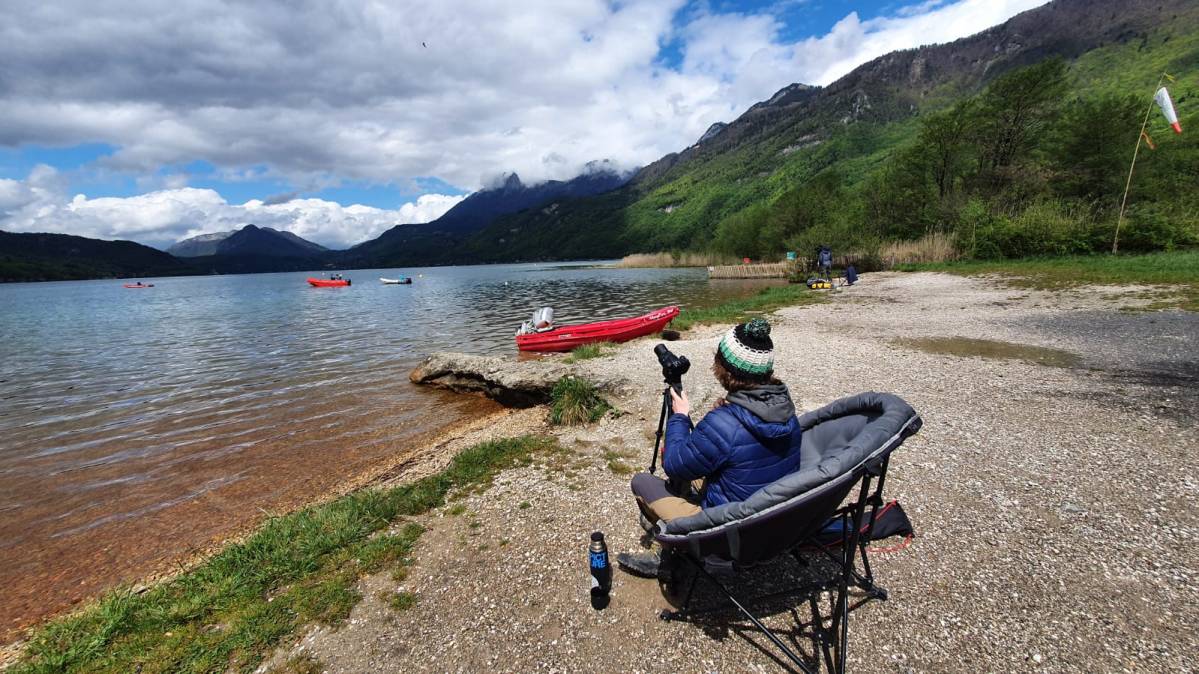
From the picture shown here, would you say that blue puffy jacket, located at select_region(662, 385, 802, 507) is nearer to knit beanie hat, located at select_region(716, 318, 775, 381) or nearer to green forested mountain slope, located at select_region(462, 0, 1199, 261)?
knit beanie hat, located at select_region(716, 318, 775, 381)

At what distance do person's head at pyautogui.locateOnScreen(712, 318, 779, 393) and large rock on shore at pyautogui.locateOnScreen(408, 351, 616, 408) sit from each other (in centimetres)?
664

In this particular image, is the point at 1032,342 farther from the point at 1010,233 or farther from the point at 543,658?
the point at 1010,233

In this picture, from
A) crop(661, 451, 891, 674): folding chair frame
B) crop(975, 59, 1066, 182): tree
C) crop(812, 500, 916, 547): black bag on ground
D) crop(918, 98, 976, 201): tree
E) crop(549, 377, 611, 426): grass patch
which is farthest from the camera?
crop(918, 98, 976, 201): tree

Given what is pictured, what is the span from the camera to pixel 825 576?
Result: 14.9 ft

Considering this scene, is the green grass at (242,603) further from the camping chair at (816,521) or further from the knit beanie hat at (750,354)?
the knit beanie hat at (750,354)

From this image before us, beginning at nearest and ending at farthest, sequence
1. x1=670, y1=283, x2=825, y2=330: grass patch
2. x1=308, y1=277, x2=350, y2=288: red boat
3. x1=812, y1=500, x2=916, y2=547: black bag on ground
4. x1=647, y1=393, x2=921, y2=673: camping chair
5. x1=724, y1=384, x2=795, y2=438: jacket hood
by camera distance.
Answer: x1=647, y1=393, x2=921, y2=673: camping chair < x1=724, y1=384, x2=795, y2=438: jacket hood < x1=812, y1=500, x2=916, y2=547: black bag on ground < x1=670, y1=283, x2=825, y2=330: grass patch < x1=308, y1=277, x2=350, y2=288: red boat

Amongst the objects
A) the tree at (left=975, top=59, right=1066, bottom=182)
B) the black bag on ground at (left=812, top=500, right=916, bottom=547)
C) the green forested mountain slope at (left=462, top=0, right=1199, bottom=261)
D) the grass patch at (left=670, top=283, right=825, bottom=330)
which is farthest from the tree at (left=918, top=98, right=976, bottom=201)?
Result: the black bag on ground at (left=812, top=500, right=916, bottom=547)

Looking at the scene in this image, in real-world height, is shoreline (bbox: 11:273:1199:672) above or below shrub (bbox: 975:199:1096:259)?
below

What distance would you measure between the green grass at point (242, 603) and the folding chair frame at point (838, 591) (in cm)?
336

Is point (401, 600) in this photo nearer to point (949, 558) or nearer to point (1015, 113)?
point (949, 558)

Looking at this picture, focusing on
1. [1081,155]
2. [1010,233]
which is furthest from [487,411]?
[1081,155]

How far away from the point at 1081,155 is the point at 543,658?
52.1 meters

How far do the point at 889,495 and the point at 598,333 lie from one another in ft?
46.6

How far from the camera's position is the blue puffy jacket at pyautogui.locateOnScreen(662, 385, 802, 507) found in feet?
11.0
